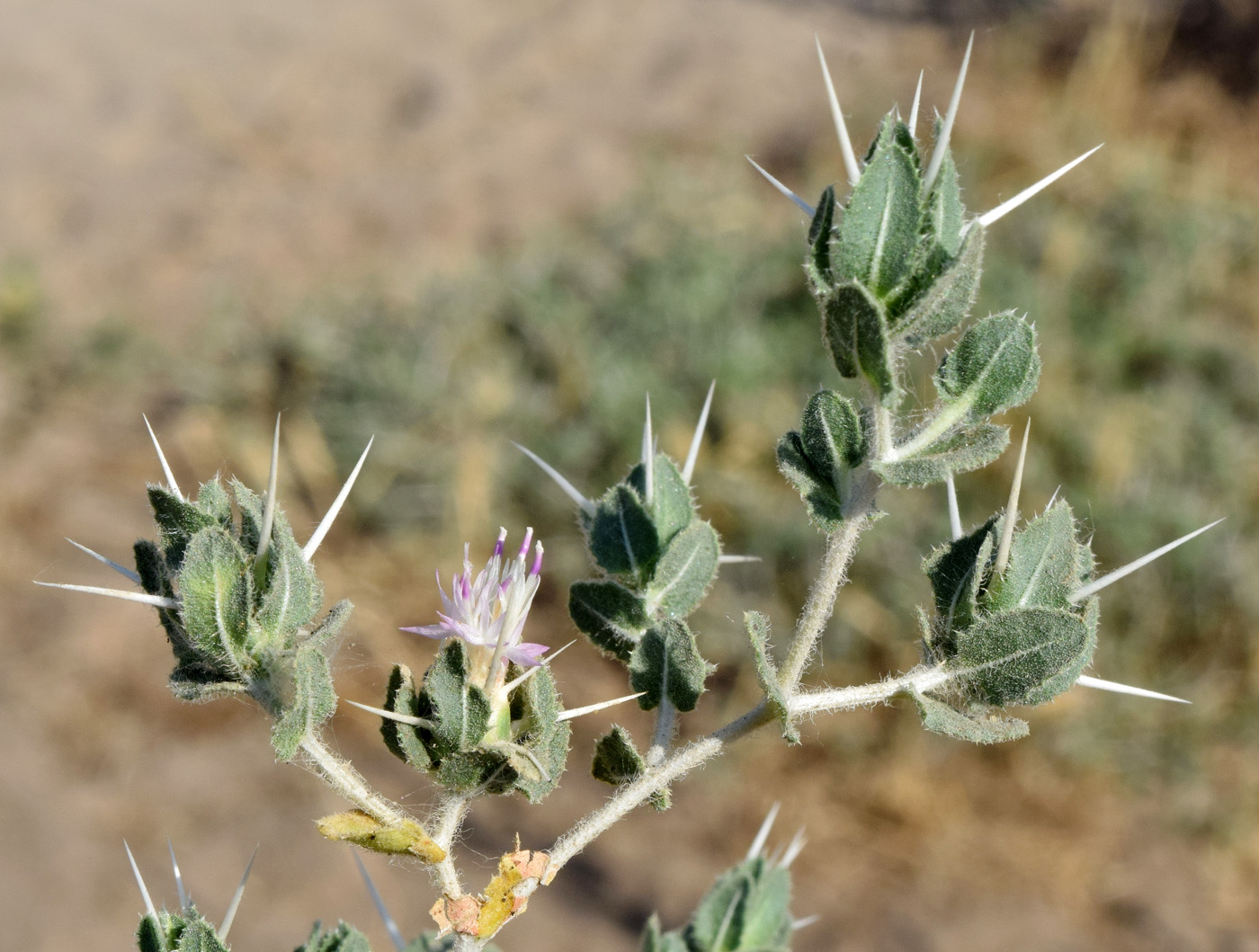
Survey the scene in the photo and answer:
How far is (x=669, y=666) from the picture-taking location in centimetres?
115

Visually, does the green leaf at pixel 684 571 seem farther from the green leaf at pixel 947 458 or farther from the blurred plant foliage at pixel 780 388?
the blurred plant foliage at pixel 780 388

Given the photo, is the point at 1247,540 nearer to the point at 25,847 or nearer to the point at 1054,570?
the point at 1054,570

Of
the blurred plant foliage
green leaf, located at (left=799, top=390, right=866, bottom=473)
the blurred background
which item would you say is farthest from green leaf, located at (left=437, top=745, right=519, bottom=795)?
the blurred plant foliage

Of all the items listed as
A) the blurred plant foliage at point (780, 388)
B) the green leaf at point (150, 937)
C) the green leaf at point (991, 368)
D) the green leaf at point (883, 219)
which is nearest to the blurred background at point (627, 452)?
the blurred plant foliage at point (780, 388)

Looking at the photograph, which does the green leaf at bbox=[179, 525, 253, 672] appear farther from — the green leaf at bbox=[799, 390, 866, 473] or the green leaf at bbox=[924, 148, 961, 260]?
the green leaf at bbox=[924, 148, 961, 260]

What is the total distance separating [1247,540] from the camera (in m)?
5.50

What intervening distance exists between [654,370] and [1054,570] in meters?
5.29

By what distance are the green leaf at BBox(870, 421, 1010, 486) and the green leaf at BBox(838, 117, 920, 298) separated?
19 cm

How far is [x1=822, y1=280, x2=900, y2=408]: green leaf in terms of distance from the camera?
38.2 inches

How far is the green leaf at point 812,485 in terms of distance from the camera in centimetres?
112

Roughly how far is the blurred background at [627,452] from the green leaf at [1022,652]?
2.03 metres

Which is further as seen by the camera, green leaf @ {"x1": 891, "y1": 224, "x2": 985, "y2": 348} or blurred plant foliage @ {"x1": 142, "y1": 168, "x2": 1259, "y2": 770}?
blurred plant foliage @ {"x1": 142, "y1": 168, "x2": 1259, "y2": 770}

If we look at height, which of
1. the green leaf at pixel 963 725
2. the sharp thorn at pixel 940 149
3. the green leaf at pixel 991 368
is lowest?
the green leaf at pixel 963 725

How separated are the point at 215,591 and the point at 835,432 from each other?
25.3 inches
